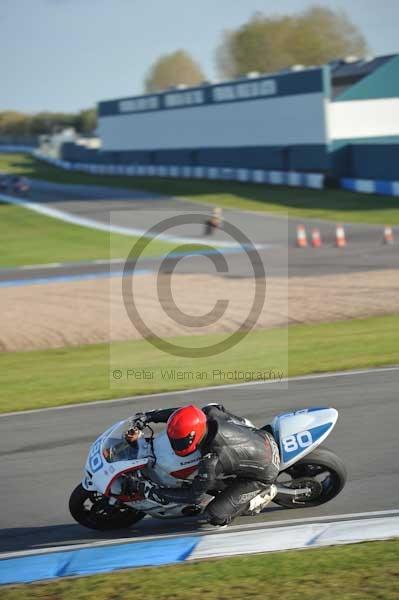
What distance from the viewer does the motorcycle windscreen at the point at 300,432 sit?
28.0 feet

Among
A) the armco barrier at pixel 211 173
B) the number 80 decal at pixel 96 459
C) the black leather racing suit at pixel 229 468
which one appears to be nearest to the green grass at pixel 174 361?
the number 80 decal at pixel 96 459

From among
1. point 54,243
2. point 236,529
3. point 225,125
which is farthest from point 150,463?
point 225,125

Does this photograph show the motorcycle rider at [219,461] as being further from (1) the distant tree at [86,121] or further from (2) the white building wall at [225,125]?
(1) the distant tree at [86,121]

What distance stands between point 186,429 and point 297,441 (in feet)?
4.09

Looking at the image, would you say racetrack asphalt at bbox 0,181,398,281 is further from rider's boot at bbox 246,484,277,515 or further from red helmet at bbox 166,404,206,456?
red helmet at bbox 166,404,206,456

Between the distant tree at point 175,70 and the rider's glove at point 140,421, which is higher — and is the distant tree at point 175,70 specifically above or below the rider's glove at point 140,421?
above

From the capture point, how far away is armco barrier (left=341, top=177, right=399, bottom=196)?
44969 millimetres

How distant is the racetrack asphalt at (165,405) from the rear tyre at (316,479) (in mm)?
112

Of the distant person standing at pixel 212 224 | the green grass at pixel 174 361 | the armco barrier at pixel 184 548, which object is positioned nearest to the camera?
the armco barrier at pixel 184 548

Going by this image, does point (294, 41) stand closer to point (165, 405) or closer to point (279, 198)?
point (279, 198)

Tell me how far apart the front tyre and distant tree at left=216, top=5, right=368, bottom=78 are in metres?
138

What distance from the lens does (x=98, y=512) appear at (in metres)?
8.61

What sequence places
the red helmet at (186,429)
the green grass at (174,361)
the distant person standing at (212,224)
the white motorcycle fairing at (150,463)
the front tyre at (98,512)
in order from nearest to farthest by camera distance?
the red helmet at (186,429), the white motorcycle fairing at (150,463), the front tyre at (98,512), the green grass at (174,361), the distant person standing at (212,224)

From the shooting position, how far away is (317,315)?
2020cm
